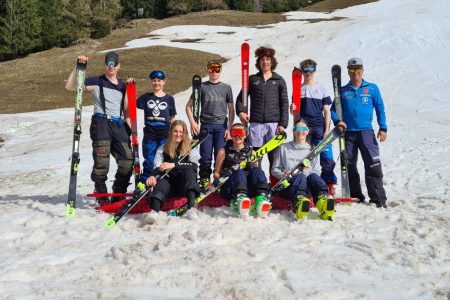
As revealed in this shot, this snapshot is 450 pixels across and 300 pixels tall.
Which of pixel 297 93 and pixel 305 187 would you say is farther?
pixel 297 93

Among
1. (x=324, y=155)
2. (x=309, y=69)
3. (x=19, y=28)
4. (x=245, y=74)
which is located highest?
(x=19, y=28)

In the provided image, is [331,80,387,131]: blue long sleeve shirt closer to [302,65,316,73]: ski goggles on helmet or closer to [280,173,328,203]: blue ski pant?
[302,65,316,73]: ski goggles on helmet

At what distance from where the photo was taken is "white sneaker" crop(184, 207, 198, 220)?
612 centimetres

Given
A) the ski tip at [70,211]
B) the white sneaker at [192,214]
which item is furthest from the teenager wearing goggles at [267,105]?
the ski tip at [70,211]

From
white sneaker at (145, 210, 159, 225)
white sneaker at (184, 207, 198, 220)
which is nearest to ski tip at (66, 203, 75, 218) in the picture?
white sneaker at (145, 210, 159, 225)

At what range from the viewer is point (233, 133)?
6.70m

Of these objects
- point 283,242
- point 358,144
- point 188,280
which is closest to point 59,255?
point 188,280

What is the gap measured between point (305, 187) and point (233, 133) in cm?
129

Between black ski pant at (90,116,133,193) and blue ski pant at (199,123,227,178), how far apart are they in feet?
3.71

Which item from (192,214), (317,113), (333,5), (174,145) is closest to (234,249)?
(192,214)

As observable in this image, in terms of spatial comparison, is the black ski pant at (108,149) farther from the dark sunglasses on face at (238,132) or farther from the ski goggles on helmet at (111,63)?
the dark sunglasses on face at (238,132)

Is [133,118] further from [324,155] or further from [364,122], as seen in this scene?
[364,122]

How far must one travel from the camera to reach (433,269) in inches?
175

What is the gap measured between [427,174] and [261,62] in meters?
4.52
